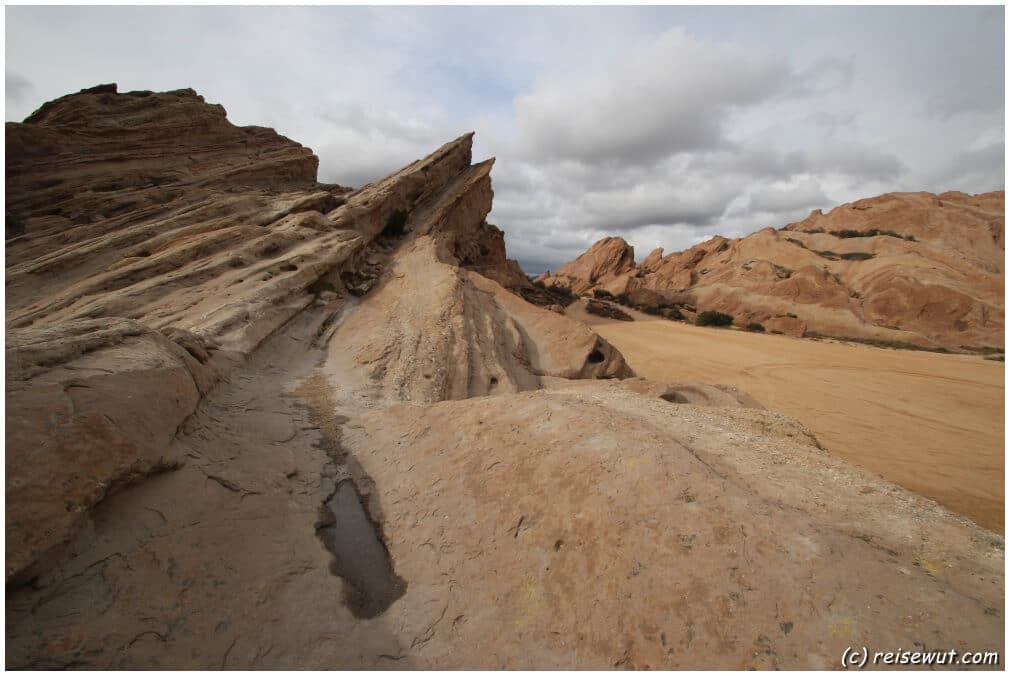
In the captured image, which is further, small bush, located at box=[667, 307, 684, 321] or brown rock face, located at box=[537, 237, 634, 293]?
brown rock face, located at box=[537, 237, 634, 293]

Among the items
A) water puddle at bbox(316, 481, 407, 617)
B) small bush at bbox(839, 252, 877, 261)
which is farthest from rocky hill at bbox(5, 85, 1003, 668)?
small bush at bbox(839, 252, 877, 261)

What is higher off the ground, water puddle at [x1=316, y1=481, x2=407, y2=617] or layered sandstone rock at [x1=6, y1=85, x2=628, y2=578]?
layered sandstone rock at [x1=6, y1=85, x2=628, y2=578]

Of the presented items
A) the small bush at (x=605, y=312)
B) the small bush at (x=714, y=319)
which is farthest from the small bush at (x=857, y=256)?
A: the small bush at (x=605, y=312)

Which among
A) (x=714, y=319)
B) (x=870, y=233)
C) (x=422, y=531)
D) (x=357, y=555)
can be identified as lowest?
(x=357, y=555)

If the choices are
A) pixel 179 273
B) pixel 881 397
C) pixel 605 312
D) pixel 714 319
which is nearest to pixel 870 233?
pixel 714 319

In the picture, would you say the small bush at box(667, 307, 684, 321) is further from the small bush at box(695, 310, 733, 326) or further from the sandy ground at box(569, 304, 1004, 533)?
the sandy ground at box(569, 304, 1004, 533)

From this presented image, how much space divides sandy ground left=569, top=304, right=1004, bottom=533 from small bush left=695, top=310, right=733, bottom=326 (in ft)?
17.0

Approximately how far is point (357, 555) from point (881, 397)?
13114mm

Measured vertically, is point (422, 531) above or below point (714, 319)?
below

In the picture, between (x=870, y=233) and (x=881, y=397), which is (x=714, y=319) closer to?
(x=881, y=397)

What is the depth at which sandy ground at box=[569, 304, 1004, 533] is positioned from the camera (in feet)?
20.8

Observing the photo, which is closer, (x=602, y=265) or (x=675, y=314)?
(x=675, y=314)

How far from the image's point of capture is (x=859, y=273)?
85.8 feet

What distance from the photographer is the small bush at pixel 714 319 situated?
24734mm
